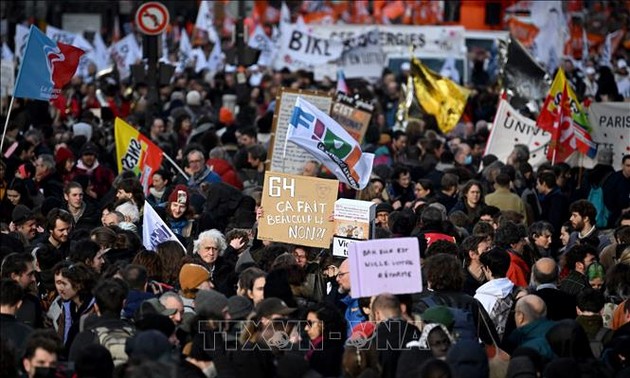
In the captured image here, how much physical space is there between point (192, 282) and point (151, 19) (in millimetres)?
12986

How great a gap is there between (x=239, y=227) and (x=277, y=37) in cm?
2395

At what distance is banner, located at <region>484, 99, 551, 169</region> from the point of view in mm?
19688

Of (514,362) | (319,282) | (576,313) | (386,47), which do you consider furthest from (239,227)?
(386,47)

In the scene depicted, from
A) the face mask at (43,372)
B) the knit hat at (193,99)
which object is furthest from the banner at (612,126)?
the face mask at (43,372)

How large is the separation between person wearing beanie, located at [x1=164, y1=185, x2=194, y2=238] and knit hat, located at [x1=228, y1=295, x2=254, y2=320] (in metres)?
4.61

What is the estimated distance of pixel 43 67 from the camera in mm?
15367

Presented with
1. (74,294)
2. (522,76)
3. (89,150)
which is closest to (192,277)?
(74,294)

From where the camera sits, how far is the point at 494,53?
36.1 metres

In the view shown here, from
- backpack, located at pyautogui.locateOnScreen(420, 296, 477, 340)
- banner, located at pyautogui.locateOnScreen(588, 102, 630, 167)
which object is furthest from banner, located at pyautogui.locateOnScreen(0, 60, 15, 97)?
backpack, located at pyautogui.locateOnScreen(420, 296, 477, 340)

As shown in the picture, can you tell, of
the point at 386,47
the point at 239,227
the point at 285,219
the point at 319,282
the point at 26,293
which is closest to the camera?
the point at 26,293

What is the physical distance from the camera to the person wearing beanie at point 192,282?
971 centimetres

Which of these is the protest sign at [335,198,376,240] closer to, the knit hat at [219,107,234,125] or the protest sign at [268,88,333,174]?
the protest sign at [268,88,333,174]

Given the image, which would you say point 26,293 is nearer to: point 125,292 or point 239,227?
point 125,292

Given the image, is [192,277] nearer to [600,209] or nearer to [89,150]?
[600,209]
